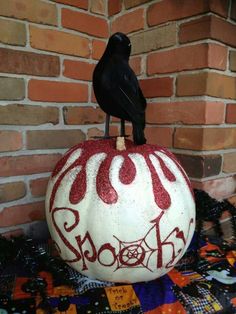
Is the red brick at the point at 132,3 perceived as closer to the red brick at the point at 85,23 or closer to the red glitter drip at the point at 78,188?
the red brick at the point at 85,23

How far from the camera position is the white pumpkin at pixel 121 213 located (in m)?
0.59

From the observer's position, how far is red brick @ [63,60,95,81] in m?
1.00

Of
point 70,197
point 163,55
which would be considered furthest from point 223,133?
point 70,197

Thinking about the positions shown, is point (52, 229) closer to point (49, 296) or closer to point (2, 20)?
point (49, 296)

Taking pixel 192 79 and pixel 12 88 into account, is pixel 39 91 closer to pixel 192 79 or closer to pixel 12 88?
pixel 12 88

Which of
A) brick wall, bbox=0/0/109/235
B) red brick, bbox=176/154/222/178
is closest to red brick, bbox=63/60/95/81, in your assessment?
brick wall, bbox=0/0/109/235

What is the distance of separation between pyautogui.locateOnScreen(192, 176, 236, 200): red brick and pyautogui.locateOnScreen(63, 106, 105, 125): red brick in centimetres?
43

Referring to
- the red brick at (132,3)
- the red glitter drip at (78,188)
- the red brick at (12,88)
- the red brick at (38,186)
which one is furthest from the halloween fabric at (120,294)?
the red brick at (132,3)

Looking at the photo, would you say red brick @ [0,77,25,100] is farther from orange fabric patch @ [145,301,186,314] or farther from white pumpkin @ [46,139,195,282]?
orange fabric patch @ [145,301,186,314]

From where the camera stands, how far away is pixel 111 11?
110 centimetres

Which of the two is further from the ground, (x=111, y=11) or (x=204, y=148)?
(x=111, y=11)

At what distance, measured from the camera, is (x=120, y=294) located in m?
0.64

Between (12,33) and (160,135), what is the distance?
1.85 feet

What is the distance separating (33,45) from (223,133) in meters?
0.67
